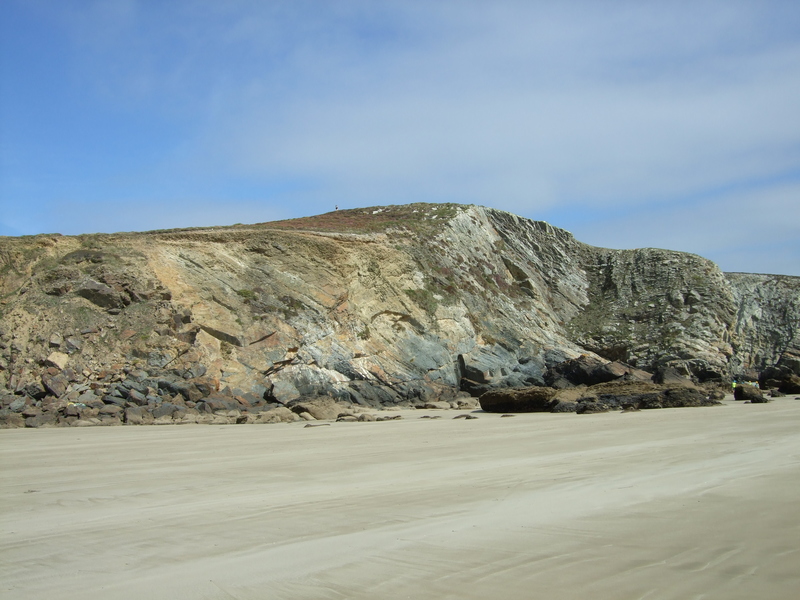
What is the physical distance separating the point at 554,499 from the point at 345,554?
2356 mm

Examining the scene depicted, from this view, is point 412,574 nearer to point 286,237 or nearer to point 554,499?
point 554,499

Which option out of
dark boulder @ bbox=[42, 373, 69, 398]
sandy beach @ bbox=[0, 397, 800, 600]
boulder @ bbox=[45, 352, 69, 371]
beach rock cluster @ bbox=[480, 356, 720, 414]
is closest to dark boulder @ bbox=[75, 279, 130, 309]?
boulder @ bbox=[45, 352, 69, 371]

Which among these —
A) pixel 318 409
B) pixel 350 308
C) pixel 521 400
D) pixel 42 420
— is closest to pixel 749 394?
pixel 521 400

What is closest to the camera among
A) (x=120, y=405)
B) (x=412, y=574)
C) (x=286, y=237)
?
(x=412, y=574)

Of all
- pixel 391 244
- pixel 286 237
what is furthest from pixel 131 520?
pixel 391 244

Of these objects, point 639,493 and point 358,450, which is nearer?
point 639,493

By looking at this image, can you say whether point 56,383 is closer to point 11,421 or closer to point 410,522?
point 11,421

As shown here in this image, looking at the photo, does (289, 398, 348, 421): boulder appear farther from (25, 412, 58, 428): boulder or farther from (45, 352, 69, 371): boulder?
(45, 352, 69, 371): boulder

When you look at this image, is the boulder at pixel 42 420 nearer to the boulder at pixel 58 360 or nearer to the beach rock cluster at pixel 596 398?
the boulder at pixel 58 360

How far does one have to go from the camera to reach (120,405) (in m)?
17.8

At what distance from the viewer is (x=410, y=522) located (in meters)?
5.20

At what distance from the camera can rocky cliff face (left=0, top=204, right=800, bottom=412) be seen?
69.2 feet

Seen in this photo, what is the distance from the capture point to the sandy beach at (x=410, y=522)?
3.72m

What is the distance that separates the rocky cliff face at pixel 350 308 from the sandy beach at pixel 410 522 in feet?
37.3
